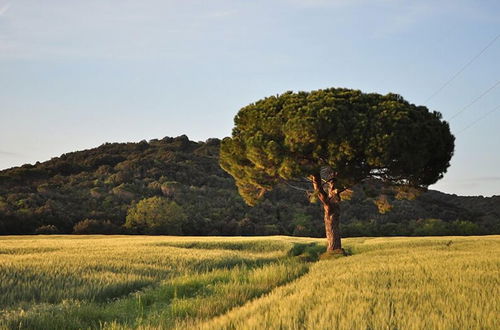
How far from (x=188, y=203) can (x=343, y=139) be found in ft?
256

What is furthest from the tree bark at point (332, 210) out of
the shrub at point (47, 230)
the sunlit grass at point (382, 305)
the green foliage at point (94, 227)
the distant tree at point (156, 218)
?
the shrub at point (47, 230)

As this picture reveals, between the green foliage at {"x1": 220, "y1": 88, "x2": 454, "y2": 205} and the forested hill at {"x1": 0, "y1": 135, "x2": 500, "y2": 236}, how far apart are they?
3521 millimetres

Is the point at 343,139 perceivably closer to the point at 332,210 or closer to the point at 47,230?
the point at 332,210

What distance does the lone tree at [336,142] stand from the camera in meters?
25.5

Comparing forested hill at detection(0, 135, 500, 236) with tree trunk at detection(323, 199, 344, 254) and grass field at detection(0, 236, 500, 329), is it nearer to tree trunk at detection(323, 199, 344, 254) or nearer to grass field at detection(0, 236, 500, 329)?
tree trunk at detection(323, 199, 344, 254)

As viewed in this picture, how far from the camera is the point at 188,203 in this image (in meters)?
101

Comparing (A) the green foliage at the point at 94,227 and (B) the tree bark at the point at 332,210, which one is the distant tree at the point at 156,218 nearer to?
(A) the green foliage at the point at 94,227

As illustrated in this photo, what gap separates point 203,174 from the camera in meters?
133

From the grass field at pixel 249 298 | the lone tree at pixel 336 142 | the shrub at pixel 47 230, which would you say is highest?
the lone tree at pixel 336 142

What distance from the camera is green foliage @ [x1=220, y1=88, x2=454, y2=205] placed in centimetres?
2544

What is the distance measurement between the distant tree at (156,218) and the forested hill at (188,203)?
29.9 inches

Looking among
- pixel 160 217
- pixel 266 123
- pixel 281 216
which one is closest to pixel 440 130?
pixel 266 123

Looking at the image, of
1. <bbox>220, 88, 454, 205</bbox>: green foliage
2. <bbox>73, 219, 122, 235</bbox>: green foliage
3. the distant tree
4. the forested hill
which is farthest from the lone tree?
the distant tree

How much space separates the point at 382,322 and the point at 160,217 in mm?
70466
